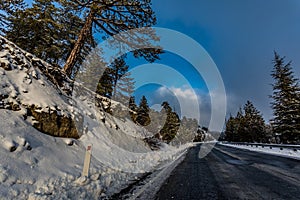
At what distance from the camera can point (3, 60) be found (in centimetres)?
688

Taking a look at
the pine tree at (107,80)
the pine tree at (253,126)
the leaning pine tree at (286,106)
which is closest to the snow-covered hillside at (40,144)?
the pine tree at (107,80)

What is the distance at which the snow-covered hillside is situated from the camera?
348 centimetres

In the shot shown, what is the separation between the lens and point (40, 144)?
506 cm

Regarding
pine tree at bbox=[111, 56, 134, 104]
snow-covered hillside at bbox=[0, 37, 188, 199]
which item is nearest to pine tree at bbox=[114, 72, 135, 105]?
pine tree at bbox=[111, 56, 134, 104]

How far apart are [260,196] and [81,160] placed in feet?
16.8

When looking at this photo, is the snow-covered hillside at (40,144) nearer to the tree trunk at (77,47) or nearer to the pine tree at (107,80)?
the tree trunk at (77,47)

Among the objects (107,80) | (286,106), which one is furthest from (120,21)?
(286,106)

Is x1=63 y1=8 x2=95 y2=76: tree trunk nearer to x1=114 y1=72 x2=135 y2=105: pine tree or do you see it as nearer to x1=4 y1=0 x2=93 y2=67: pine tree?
x1=4 y1=0 x2=93 y2=67: pine tree

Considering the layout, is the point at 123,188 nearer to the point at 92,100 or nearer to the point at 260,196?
the point at 260,196

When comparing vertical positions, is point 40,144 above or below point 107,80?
below

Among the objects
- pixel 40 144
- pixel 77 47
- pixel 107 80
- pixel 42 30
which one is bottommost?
pixel 40 144

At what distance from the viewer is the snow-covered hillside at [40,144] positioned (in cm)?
348

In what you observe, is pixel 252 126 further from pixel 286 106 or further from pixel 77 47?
pixel 77 47

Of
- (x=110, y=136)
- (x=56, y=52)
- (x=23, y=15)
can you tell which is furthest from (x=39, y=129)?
(x=56, y=52)
